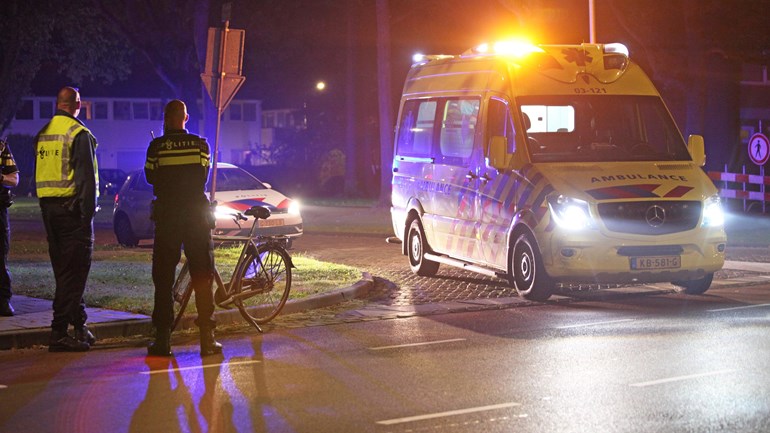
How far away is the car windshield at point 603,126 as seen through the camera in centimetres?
1439

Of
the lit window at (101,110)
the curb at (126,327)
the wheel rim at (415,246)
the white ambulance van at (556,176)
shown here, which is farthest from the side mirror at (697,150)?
the lit window at (101,110)

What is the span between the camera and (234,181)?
21672 mm

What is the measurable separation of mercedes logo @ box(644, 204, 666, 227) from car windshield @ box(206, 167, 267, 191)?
9.53 metres

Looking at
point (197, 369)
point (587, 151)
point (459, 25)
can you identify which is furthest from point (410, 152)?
point (459, 25)

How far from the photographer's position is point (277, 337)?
37.6 feet

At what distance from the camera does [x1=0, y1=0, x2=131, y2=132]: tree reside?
4472cm

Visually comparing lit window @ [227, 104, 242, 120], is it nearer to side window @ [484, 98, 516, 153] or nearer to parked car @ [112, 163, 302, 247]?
parked car @ [112, 163, 302, 247]

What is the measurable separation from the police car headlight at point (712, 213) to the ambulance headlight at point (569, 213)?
135cm

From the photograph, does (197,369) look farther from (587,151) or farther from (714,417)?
(587,151)

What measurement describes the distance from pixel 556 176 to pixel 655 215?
1111mm

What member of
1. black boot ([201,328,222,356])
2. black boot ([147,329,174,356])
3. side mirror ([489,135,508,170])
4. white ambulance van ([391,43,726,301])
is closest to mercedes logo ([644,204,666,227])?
white ambulance van ([391,43,726,301])

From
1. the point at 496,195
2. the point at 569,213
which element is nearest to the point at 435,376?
the point at 569,213

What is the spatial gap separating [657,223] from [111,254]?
9526 millimetres

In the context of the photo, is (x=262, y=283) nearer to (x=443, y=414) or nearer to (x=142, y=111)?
(x=443, y=414)
